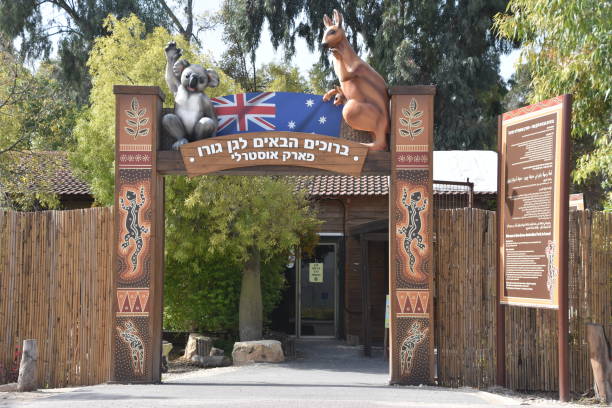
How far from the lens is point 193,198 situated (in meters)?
13.6

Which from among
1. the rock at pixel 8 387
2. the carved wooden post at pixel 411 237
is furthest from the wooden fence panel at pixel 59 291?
the carved wooden post at pixel 411 237

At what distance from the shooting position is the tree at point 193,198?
1409cm

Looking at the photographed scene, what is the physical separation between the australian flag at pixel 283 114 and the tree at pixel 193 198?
12.5ft

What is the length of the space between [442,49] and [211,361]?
15305mm

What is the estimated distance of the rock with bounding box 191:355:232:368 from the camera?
555 inches

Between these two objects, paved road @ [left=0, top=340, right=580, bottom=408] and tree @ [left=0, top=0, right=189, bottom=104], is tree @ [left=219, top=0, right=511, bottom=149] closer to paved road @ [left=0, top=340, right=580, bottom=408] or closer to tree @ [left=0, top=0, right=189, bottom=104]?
tree @ [left=0, top=0, right=189, bottom=104]

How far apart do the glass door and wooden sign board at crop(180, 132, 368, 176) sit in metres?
9.76

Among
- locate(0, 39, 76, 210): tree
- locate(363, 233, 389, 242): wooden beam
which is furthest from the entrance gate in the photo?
locate(363, 233, 389, 242): wooden beam

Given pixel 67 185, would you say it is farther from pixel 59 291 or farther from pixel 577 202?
pixel 577 202

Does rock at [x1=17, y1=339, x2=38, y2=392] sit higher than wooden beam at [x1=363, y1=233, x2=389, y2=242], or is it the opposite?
wooden beam at [x1=363, y1=233, x2=389, y2=242]

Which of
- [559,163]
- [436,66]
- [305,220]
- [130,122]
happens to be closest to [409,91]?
[559,163]

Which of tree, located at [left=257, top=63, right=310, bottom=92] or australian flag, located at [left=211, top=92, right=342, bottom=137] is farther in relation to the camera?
tree, located at [left=257, top=63, right=310, bottom=92]

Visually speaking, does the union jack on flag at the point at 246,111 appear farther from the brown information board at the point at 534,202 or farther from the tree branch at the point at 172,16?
the tree branch at the point at 172,16

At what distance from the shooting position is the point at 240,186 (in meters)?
14.3
